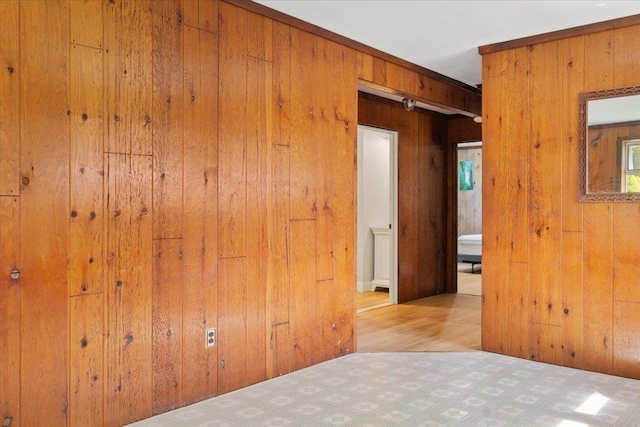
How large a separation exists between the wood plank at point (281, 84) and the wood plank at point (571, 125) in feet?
6.82

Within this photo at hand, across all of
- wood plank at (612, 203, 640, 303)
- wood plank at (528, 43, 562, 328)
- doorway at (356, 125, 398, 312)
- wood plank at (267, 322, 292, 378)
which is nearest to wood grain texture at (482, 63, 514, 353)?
wood plank at (528, 43, 562, 328)

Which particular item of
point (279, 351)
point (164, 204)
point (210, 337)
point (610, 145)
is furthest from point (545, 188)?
point (164, 204)

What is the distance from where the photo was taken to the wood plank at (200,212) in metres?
3.13

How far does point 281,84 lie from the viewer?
12.2ft

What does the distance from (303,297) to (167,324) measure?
3.75 ft

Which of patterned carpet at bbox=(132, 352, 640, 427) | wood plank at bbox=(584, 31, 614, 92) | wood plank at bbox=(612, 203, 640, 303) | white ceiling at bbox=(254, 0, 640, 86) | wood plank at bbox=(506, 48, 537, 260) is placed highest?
white ceiling at bbox=(254, 0, 640, 86)

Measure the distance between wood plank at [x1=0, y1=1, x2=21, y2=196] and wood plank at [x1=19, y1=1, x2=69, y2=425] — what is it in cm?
2

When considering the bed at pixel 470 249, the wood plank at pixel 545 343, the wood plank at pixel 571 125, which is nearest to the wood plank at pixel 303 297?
the wood plank at pixel 545 343

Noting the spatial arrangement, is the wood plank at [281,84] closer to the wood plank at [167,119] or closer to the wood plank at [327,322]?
the wood plank at [167,119]

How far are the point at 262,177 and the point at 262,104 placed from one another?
0.49 m

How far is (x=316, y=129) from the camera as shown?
3994 mm

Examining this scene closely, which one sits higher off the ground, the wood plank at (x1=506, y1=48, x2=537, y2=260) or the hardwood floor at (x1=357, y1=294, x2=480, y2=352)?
the wood plank at (x1=506, y1=48, x2=537, y2=260)

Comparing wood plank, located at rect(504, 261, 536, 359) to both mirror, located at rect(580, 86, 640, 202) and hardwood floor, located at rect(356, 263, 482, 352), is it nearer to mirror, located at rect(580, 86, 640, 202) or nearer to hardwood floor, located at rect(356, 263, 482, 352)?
hardwood floor, located at rect(356, 263, 482, 352)

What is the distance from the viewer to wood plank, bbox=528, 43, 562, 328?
4.04 meters
